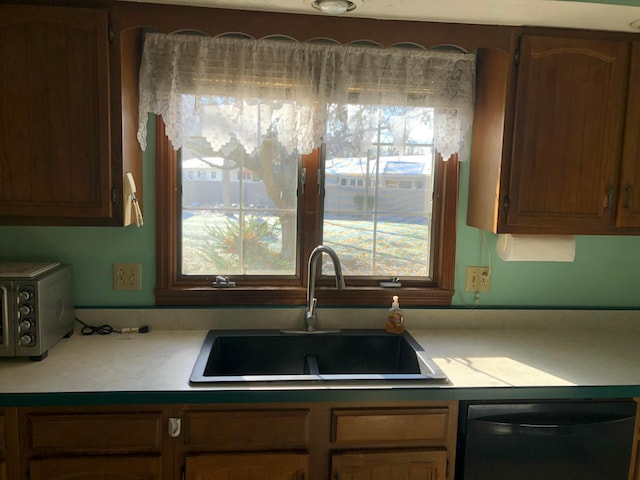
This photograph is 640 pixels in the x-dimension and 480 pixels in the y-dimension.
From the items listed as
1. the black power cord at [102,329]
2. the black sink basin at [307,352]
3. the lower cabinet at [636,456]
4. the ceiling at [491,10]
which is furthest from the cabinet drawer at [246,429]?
the ceiling at [491,10]

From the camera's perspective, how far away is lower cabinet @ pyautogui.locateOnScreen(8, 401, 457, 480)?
143cm

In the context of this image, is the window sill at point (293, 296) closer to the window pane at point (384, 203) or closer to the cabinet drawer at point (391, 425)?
the window pane at point (384, 203)

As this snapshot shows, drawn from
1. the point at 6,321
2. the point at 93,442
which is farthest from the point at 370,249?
the point at 6,321

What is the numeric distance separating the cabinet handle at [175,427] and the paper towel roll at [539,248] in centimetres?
136

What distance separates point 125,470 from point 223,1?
4.89 feet

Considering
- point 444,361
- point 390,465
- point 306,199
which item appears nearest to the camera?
point 390,465

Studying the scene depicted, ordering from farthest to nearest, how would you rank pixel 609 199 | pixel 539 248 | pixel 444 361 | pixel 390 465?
pixel 539 248
pixel 609 199
pixel 444 361
pixel 390 465

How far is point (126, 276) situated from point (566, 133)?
1767 millimetres

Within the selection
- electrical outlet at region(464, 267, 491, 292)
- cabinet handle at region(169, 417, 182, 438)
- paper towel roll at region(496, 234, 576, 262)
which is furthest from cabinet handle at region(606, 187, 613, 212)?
cabinet handle at region(169, 417, 182, 438)

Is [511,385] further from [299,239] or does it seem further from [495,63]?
[495,63]

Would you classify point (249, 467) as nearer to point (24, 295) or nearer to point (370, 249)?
point (24, 295)

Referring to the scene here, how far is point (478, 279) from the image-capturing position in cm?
211

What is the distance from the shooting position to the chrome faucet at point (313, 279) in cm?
183

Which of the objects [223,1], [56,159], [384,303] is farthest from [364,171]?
[56,159]
